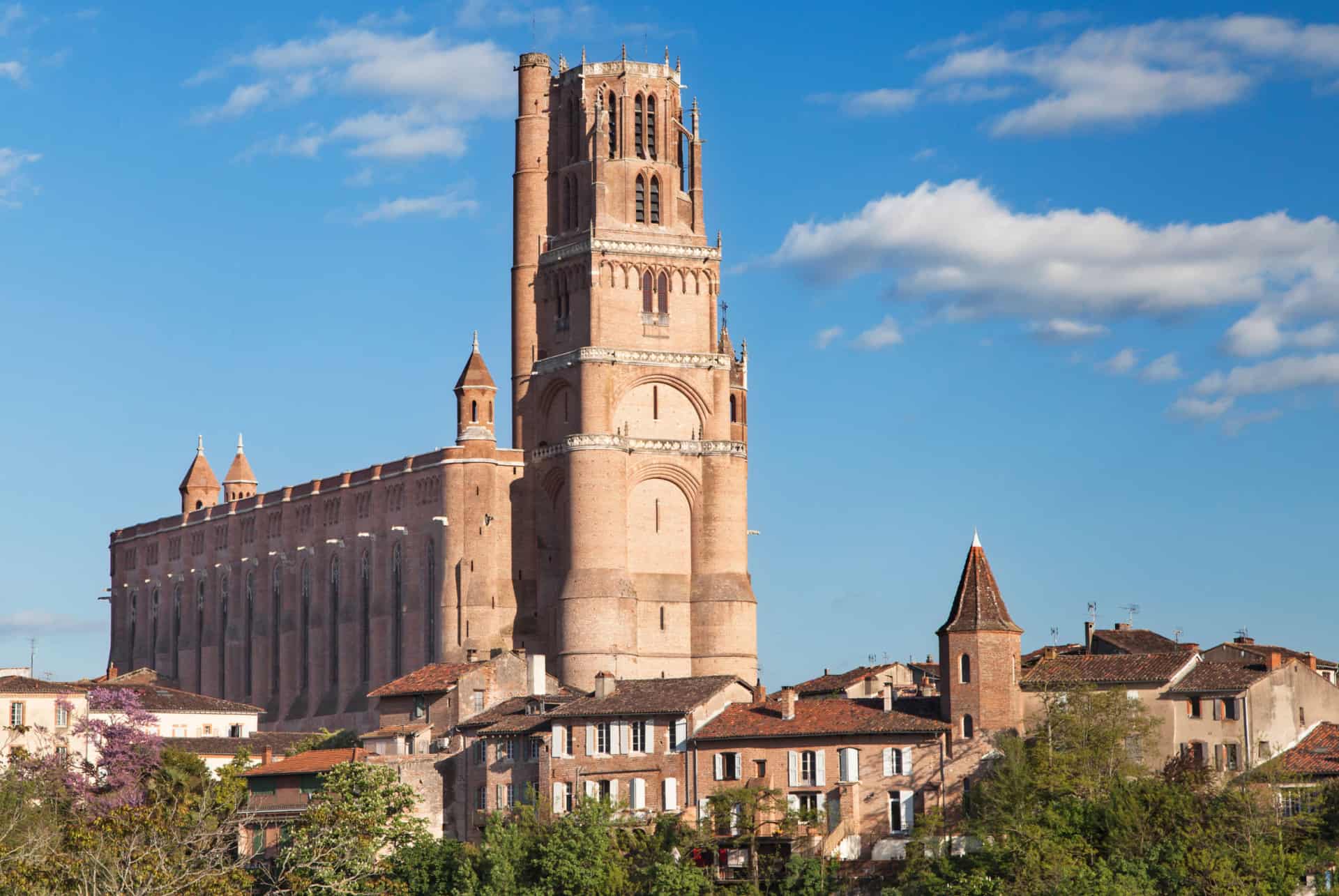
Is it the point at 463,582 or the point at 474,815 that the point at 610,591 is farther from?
the point at 474,815

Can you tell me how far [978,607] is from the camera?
84.6 meters

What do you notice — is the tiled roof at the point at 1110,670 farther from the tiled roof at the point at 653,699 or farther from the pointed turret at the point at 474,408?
the pointed turret at the point at 474,408

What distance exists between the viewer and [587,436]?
11788 cm

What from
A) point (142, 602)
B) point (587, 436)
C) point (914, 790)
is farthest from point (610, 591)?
point (142, 602)

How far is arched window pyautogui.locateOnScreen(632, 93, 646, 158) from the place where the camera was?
4909 inches

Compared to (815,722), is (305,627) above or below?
above

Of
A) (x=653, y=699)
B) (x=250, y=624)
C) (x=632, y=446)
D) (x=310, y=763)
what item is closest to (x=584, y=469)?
(x=632, y=446)

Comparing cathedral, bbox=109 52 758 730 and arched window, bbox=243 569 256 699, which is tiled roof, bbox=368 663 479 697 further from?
arched window, bbox=243 569 256 699

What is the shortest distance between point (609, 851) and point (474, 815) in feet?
39.7

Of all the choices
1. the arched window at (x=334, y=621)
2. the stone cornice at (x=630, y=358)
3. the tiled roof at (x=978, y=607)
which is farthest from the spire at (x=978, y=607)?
the arched window at (x=334, y=621)

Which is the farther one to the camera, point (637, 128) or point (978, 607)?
point (637, 128)

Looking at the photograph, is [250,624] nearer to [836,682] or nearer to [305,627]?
[305,627]

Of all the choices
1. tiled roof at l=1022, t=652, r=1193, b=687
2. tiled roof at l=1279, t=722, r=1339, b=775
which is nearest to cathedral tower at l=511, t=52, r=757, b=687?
tiled roof at l=1022, t=652, r=1193, b=687

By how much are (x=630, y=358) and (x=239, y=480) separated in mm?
46971
